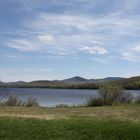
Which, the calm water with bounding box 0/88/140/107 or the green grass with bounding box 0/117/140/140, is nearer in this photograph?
the green grass with bounding box 0/117/140/140

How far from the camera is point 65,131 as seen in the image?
1370 cm

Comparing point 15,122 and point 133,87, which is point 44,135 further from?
point 133,87

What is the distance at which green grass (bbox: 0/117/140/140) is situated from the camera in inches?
514

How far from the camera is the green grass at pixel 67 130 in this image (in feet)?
42.9

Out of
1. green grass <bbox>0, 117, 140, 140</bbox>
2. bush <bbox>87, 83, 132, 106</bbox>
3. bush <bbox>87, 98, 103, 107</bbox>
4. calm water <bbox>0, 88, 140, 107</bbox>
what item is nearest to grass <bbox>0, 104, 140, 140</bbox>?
green grass <bbox>0, 117, 140, 140</bbox>

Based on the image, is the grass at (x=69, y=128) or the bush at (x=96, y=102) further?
the bush at (x=96, y=102)

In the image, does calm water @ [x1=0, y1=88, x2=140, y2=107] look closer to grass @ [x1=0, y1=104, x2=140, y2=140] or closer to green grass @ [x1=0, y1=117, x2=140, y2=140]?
grass @ [x1=0, y1=104, x2=140, y2=140]

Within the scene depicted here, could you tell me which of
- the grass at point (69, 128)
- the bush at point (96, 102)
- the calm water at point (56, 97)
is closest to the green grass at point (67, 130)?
the grass at point (69, 128)

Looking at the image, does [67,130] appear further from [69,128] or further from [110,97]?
[110,97]

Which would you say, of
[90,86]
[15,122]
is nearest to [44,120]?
[15,122]


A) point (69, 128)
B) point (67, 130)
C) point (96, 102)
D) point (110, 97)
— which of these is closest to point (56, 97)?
point (110, 97)

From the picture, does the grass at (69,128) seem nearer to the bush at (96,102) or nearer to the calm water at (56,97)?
the bush at (96,102)

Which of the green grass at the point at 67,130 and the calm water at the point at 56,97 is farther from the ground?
the calm water at the point at 56,97

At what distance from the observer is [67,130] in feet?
45.5
